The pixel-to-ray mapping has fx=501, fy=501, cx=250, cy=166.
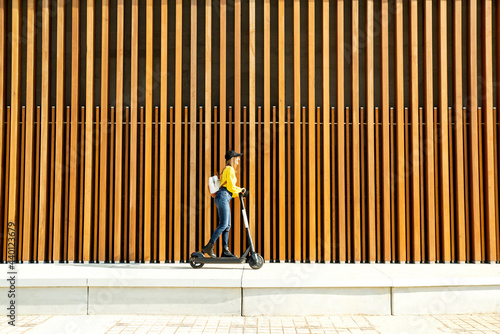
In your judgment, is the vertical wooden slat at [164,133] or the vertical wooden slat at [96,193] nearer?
the vertical wooden slat at [164,133]

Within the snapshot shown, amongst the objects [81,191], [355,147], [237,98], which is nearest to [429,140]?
[355,147]

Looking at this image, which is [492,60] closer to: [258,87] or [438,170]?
[438,170]

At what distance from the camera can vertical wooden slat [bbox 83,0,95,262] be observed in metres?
→ 8.55

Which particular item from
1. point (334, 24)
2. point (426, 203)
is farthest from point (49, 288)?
point (334, 24)

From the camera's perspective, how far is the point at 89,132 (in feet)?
28.2

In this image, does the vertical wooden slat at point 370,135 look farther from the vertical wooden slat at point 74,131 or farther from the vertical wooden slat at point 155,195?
the vertical wooden slat at point 74,131

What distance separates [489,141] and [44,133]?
302 inches

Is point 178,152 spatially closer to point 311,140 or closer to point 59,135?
point 59,135

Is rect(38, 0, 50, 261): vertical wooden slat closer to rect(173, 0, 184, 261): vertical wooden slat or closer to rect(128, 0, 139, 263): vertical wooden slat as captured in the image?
rect(128, 0, 139, 263): vertical wooden slat

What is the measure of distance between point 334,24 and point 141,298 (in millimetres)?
6558

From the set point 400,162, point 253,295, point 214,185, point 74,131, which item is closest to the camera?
point 253,295

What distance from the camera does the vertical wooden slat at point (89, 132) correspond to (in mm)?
8547

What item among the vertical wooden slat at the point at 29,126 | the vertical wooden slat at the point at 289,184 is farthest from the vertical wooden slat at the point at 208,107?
the vertical wooden slat at the point at 29,126

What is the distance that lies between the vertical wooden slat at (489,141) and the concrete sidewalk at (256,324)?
267 cm
